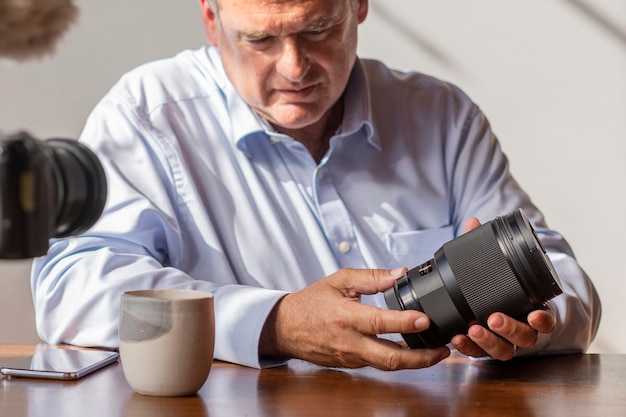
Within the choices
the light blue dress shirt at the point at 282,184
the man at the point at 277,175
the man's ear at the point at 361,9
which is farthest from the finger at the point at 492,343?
the man's ear at the point at 361,9

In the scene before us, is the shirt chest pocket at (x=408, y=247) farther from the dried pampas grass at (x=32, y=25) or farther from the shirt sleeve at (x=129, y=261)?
the dried pampas grass at (x=32, y=25)

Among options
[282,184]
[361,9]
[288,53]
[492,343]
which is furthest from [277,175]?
[492,343]

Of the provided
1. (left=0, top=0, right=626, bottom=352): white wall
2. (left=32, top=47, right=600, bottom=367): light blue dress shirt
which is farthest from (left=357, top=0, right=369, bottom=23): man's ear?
(left=0, top=0, right=626, bottom=352): white wall

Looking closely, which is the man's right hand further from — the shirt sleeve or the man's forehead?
the man's forehead

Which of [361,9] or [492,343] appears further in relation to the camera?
[361,9]

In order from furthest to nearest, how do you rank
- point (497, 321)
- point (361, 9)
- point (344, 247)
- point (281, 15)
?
point (361, 9) < point (344, 247) < point (281, 15) < point (497, 321)

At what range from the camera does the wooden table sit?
0.98 metres

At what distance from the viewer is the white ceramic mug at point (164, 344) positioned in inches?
40.3

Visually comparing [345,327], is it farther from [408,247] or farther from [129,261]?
[408,247]

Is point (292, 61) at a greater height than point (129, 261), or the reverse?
point (292, 61)

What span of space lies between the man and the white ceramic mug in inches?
10.5

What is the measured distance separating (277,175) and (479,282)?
0.63 meters

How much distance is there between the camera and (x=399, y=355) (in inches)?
45.0

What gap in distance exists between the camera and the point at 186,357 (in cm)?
103
